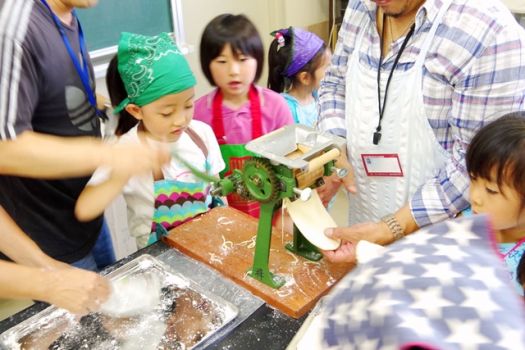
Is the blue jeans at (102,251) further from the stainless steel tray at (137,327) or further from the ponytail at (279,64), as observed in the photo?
the ponytail at (279,64)

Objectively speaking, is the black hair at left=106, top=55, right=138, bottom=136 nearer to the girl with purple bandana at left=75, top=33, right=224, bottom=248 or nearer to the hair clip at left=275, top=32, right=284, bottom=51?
the girl with purple bandana at left=75, top=33, right=224, bottom=248

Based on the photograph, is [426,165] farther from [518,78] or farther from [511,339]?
[511,339]

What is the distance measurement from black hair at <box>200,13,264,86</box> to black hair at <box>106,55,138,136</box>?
455 mm

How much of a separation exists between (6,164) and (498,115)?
1.07 metres

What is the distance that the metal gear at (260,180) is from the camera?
1.06m

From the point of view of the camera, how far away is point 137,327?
3.43ft

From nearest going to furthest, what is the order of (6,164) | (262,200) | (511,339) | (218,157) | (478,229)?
(511,339) < (478,229) < (6,164) < (262,200) < (218,157)

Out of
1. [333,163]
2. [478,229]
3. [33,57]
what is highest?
[33,57]

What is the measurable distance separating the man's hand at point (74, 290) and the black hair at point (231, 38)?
1049 millimetres

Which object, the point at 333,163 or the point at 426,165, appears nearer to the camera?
the point at 333,163

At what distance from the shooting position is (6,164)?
991 millimetres

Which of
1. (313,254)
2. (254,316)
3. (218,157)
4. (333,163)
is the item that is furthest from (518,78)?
(218,157)

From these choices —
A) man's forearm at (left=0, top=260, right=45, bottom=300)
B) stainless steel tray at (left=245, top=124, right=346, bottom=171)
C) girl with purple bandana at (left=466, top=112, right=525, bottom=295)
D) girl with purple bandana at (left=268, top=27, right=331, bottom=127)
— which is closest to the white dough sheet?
stainless steel tray at (left=245, top=124, right=346, bottom=171)

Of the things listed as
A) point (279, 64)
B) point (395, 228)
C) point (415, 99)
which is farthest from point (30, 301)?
point (415, 99)
